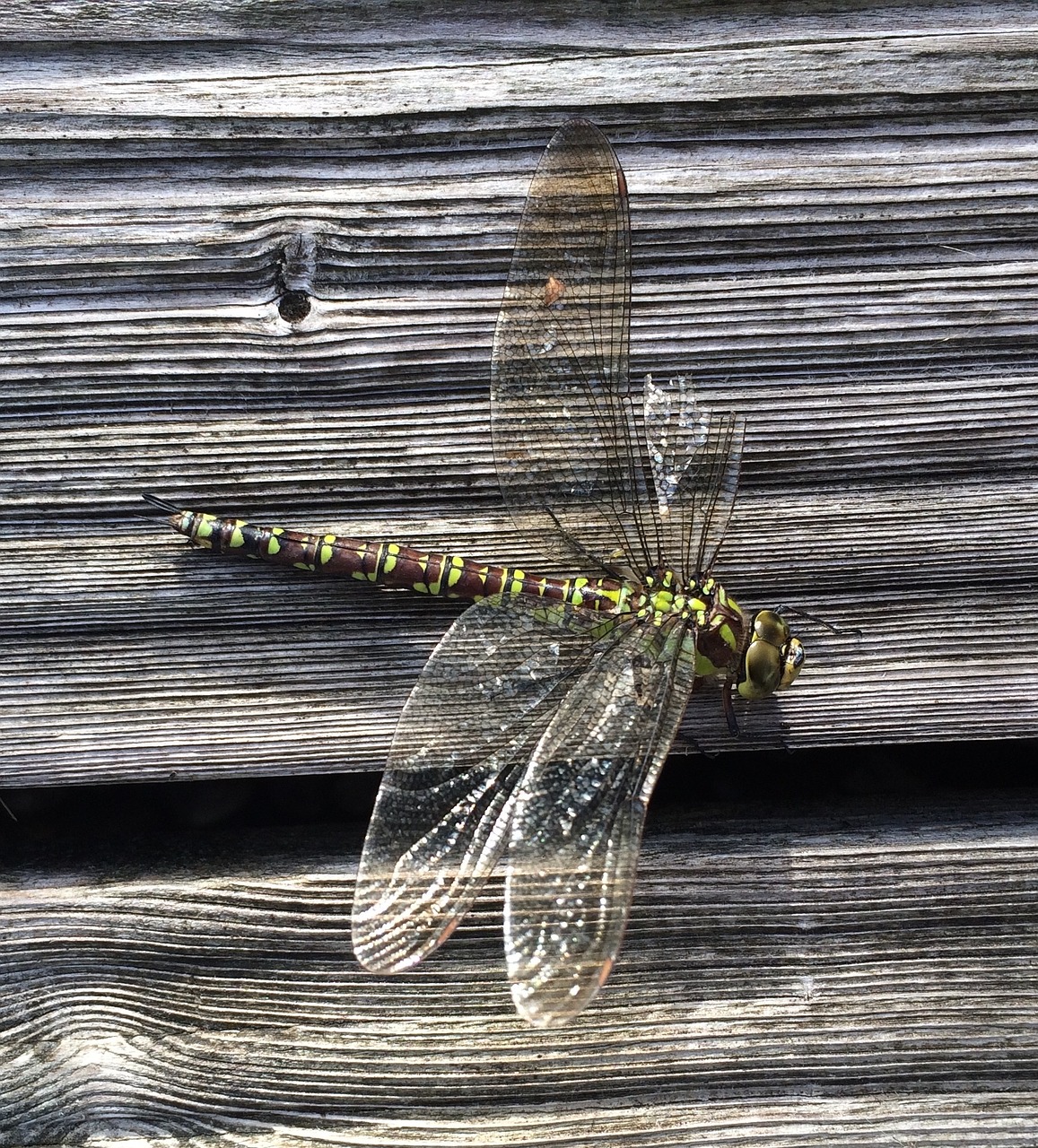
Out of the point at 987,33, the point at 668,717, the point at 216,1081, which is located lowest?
the point at 216,1081

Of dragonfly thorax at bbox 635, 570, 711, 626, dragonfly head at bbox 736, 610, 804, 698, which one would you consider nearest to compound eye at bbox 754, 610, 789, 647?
dragonfly head at bbox 736, 610, 804, 698

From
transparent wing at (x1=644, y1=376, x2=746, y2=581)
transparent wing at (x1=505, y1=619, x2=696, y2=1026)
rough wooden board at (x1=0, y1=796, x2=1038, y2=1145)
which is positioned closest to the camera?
transparent wing at (x1=505, y1=619, x2=696, y2=1026)

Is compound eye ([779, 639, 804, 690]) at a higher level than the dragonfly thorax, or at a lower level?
lower

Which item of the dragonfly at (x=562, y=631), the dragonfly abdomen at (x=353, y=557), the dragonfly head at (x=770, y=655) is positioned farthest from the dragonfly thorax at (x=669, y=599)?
the dragonfly abdomen at (x=353, y=557)

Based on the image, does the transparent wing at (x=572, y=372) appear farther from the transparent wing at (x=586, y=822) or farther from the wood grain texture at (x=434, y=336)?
the transparent wing at (x=586, y=822)

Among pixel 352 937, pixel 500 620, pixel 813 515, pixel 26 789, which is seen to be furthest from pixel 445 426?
pixel 26 789

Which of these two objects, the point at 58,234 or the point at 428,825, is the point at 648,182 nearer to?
the point at 58,234

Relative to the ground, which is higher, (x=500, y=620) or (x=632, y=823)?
(x=500, y=620)

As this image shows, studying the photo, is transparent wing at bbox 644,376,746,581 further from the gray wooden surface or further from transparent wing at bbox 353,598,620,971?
transparent wing at bbox 353,598,620,971
